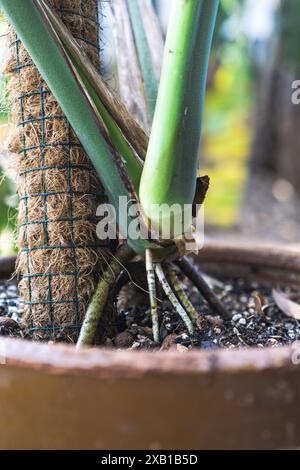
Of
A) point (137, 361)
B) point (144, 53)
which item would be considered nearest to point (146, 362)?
point (137, 361)

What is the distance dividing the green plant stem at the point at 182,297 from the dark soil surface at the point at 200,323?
0.01 meters

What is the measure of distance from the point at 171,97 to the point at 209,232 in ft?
10.1

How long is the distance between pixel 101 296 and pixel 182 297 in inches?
4.2

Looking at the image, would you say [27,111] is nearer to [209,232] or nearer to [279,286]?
[279,286]

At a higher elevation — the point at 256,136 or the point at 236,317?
the point at 256,136

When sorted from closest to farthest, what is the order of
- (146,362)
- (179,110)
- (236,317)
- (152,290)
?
(146,362)
(179,110)
(152,290)
(236,317)

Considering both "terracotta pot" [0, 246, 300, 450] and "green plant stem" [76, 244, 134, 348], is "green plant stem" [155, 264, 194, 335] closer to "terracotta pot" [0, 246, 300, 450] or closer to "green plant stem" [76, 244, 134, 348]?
"green plant stem" [76, 244, 134, 348]

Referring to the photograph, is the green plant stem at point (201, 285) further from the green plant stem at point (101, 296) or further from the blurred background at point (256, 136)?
the blurred background at point (256, 136)

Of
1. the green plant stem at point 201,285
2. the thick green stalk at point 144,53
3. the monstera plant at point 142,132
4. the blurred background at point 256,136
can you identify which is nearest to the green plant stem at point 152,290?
the monstera plant at point 142,132

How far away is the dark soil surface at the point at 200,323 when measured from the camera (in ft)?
2.08

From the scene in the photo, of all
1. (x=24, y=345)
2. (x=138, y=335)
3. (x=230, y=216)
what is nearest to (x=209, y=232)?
(x=230, y=216)

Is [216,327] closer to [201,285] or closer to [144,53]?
[201,285]
